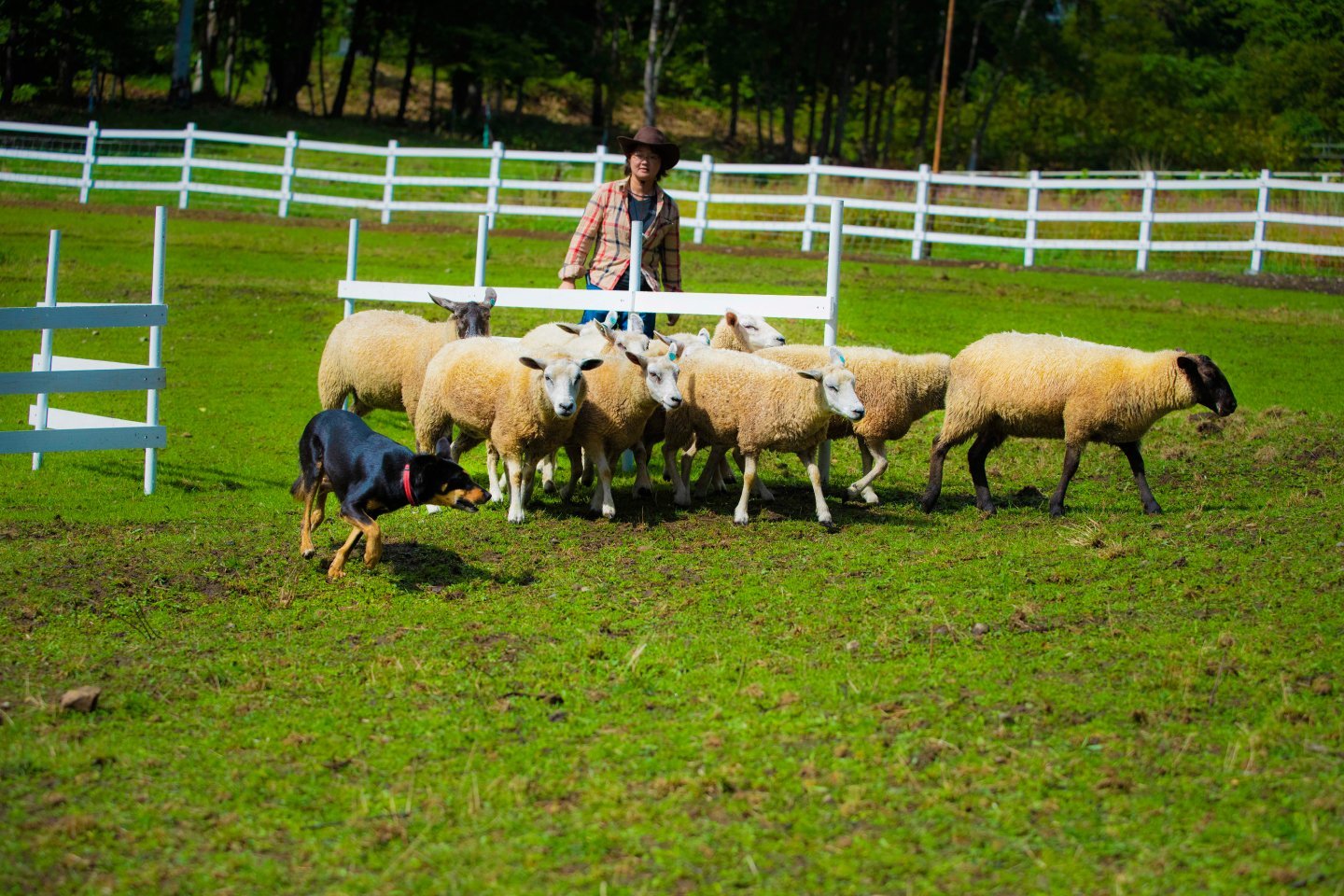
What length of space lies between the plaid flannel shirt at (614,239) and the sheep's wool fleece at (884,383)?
1302mm

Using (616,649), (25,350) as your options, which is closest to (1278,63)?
(25,350)

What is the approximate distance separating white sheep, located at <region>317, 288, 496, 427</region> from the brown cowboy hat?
165cm

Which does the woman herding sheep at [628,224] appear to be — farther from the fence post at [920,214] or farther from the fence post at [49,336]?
the fence post at [920,214]

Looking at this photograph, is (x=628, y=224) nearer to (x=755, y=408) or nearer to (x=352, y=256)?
(x=755, y=408)

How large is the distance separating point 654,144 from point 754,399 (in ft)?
7.54

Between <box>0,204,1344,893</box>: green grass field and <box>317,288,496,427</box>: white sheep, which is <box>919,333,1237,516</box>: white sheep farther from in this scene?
<box>317,288,496,427</box>: white sheep

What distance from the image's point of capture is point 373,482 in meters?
7.55

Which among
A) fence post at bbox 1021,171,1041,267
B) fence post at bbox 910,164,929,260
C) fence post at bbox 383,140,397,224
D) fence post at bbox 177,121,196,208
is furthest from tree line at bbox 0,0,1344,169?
fence post at bbox 1021,171,1041,267

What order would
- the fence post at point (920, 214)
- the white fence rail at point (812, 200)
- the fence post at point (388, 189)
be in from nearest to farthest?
the white fence rail at point (812, 200) → the fence post at point (920, 214) → the fence post at point (388, 189)

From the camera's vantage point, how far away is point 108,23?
44781mm

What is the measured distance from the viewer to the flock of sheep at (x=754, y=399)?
363 inches

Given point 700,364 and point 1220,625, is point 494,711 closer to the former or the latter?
point 1220,625

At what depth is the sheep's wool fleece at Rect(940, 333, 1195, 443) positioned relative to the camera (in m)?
9.39

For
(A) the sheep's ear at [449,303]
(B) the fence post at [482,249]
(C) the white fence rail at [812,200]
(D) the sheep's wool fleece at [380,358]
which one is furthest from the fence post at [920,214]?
(D) the sheep's wool fleece at [380,358]
